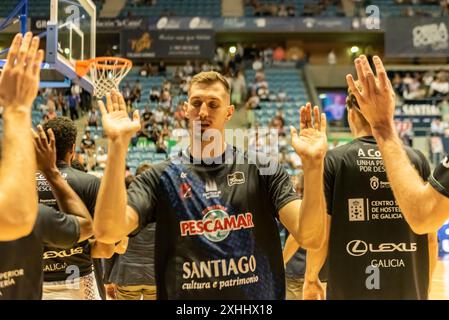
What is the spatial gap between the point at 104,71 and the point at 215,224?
6486 mm

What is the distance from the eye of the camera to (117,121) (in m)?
2.26

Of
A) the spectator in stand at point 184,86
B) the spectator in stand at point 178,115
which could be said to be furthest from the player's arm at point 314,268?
the spectator in stand at point 184,86

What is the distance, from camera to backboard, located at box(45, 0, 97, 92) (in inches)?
280

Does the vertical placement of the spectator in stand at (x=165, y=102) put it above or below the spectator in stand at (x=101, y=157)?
above

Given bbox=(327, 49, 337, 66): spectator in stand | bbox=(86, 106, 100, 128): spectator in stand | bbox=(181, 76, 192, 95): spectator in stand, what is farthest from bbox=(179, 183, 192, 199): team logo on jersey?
bbox=(327, 49, 337, 66): spectator in stand

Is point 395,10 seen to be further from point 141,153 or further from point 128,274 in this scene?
point 128,274

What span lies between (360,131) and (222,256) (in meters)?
1.36

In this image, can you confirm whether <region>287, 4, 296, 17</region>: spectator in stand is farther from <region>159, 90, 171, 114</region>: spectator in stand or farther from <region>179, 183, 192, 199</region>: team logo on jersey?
<region>179, 183, 192, 199</region>: team logo on jersey

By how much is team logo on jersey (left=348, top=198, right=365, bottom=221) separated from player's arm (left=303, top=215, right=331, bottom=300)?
138 millimetres

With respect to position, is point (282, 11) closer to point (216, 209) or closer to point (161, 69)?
point (161, 69)

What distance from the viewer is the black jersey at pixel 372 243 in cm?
308

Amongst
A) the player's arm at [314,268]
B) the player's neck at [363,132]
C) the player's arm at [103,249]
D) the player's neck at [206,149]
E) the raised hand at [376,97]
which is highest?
the raised hand at [376,97]

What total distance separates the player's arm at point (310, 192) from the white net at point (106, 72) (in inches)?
235

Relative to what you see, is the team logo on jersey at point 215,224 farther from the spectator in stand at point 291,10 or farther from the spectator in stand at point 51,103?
the spectator in stand at point 291,10
